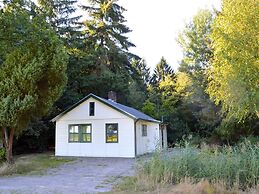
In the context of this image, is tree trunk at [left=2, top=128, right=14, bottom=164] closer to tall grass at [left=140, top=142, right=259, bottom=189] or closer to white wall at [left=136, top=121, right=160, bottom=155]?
tall grass at [left=140, top=142, right=259, bottom=189]

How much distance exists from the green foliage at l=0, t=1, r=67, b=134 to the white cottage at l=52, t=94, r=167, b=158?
235 inches

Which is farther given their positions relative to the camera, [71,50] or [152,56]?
[152,56]

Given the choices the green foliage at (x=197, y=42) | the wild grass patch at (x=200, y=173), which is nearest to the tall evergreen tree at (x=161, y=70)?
the green foliage at (x=197, y=42)

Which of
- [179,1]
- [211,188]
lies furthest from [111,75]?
[211,188]

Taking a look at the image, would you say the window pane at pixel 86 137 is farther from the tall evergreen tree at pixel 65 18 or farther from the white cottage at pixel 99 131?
the tall evergreen tree at pixel 65 18

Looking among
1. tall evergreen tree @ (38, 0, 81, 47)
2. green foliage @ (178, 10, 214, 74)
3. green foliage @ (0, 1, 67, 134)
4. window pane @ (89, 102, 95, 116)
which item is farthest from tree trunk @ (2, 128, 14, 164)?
green foliage @ (178, 10, 214, 74)

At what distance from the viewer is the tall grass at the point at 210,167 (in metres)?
7.04

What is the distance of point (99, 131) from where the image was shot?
18094 mm

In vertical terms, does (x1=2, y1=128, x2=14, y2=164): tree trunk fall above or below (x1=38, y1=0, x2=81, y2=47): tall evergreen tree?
below

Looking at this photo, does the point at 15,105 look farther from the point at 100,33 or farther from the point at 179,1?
the point at 100,33

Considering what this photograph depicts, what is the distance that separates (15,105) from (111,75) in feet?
51.8

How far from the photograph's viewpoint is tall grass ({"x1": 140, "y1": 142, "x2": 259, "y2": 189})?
7.04 m

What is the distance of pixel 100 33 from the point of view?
3019cm

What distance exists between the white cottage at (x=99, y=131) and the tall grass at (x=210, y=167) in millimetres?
9180
